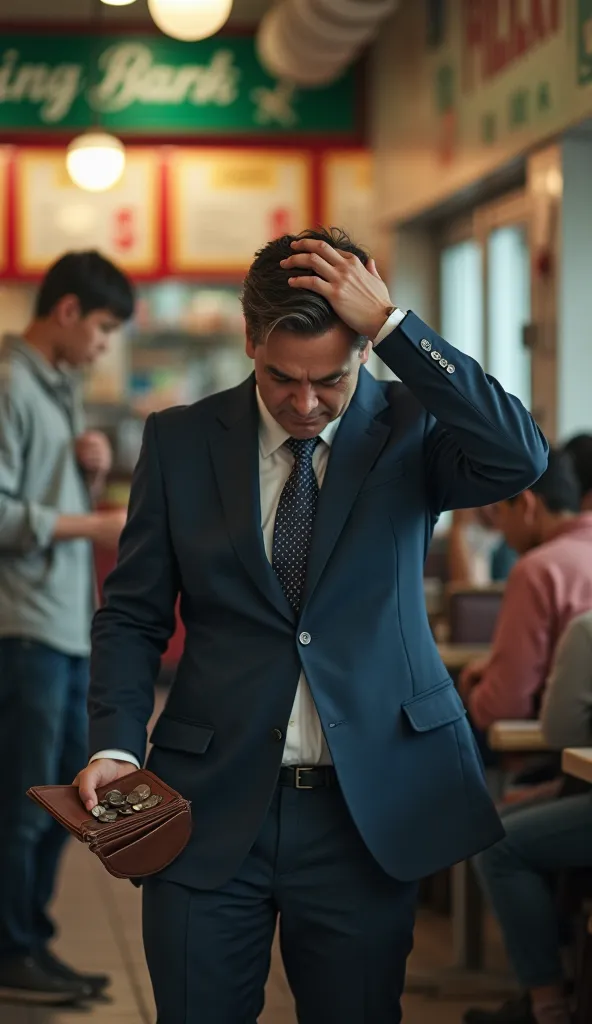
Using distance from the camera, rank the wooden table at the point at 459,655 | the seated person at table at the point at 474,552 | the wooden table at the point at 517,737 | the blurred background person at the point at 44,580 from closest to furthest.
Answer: the wooden table at the point at 517,737, the blurred background person at the point at 44,580, the wooden table at the point at 459,655, the seated person at table at the point at 474,552

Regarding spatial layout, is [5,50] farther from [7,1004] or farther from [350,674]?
[350,674]

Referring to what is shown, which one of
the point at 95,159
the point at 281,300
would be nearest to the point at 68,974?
the point at 281,300

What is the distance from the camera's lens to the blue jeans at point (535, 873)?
3.49m

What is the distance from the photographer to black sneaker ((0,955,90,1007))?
405 cm

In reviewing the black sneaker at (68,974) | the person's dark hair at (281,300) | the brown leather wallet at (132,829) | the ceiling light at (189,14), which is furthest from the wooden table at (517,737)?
the ceiling light at (189,14)

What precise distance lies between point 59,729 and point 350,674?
1.99 metres

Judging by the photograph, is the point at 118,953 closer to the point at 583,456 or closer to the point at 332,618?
the point at 583,456

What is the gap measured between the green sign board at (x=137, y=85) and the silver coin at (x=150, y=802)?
299 inches

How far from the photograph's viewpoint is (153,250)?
9.49m

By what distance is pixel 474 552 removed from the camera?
6344mm

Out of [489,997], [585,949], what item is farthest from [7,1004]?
[585,949]

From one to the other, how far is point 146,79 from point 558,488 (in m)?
5.92

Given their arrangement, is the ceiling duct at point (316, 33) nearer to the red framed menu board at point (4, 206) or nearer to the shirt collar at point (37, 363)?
the red framed menu board at point (4, 206)

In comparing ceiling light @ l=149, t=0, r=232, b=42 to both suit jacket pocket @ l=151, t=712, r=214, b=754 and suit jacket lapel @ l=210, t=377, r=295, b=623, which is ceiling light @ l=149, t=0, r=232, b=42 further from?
suit jacket pocket @ l=151, t=712, r=214, b=754
